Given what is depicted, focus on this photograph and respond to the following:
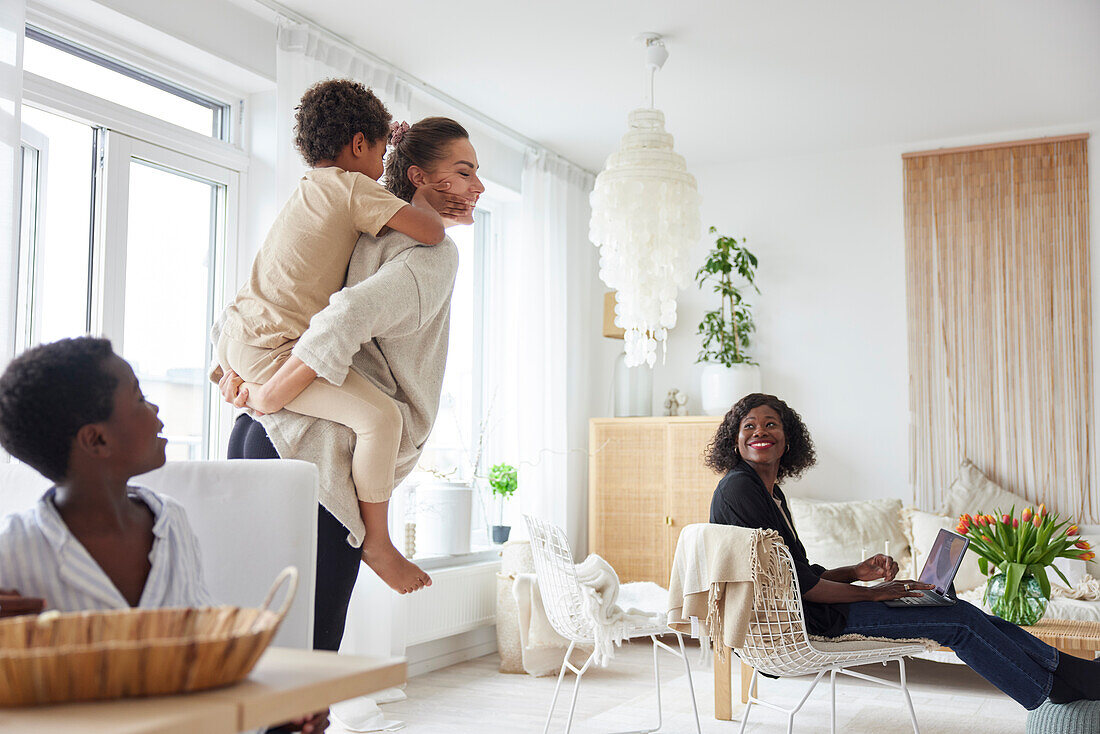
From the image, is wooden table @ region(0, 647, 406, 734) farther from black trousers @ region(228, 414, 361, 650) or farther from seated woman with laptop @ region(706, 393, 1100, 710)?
seated woman with laptop @ region(706, 393, 1100, 710)

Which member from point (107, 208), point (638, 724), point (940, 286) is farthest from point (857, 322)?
point (107, 208)

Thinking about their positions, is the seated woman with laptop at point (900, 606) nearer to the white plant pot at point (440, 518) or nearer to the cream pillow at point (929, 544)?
the cream pillow at point (929, 544)

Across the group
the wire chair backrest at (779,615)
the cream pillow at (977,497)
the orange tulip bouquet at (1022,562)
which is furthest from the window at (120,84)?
the cream pillow at (977,497)

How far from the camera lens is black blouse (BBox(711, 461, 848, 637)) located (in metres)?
2.81

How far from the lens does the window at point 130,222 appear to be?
3.01 metres

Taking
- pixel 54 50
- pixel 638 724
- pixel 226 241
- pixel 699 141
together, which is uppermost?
pixel 699 141

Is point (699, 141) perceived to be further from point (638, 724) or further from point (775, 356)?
point (638, 724)

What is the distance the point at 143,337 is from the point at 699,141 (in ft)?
10.5

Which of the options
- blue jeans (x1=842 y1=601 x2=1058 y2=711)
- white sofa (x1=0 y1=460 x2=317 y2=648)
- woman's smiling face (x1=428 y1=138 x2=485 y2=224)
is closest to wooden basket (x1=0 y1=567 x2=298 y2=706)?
white sofa (x1=0 y1=460 x2=317 y2=648)

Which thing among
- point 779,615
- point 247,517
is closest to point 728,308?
point 779,615

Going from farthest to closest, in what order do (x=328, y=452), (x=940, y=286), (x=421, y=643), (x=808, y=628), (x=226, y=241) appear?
(x=940, y=286)
(x=421, y=643)
(x=226, y=241)
(x=808, y=628)
(x=328, y=452)

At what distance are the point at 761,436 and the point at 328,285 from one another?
6.16 feet

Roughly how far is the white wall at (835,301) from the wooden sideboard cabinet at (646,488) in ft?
1.72

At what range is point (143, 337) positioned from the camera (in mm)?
3348
